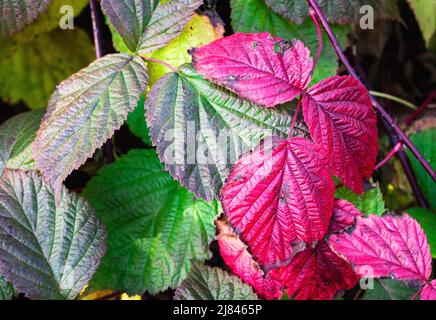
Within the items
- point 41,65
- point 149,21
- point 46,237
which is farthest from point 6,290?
point 41,65

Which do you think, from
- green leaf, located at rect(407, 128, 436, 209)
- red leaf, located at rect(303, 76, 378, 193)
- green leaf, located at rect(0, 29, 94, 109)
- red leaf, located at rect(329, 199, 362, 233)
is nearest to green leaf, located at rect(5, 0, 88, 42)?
green leaf, located at rect(0, 29, 94, 109)

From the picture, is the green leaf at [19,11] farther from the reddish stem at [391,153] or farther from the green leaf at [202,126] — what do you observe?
the reddish stem at [391,153]

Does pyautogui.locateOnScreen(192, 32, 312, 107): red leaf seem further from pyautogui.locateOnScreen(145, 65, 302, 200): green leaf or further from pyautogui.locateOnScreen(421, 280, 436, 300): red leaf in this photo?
pyautogui.locateOnScreen(421, 280, 436, 300): red leaf

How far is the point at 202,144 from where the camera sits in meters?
1.00

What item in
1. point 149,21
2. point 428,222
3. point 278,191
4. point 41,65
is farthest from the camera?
point 41,65

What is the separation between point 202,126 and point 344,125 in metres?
0.29

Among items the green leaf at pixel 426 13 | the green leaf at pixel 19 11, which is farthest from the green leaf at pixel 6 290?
the green leaf at pixel 426 13

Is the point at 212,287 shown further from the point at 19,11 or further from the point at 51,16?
the point at 51,16

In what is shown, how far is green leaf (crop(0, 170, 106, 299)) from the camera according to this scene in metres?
1.07

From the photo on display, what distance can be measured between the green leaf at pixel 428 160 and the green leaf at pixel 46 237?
2.83ft

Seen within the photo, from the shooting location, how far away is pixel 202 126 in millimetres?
1011
